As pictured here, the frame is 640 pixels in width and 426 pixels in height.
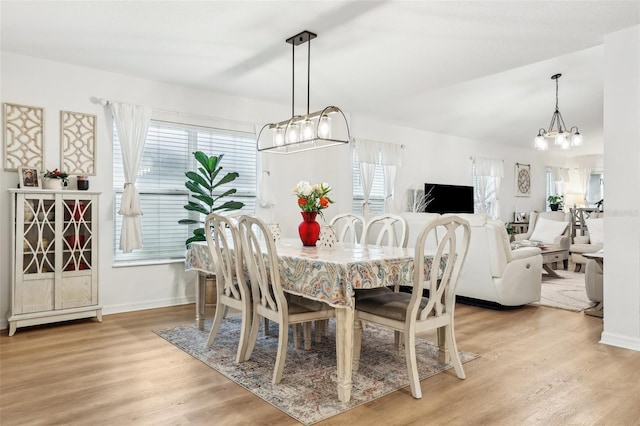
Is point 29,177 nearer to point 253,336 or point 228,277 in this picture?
point 228,277

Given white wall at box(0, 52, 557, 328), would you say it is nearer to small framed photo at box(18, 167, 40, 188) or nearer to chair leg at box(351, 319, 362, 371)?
small framed photo at box(18, 167, 40, 188)

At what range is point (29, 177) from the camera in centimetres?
384

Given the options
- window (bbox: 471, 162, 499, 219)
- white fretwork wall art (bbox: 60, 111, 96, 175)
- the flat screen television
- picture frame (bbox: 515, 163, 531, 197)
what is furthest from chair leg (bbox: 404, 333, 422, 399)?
picture frame (bbox: 515, 163, 531, 197)

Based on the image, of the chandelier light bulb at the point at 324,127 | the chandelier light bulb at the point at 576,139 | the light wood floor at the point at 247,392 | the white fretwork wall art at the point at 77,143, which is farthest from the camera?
the chandelier light bulb at the point at 576,139

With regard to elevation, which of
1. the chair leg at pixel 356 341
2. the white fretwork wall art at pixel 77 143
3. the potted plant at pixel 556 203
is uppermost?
the white fretwork wall art at pixel 77 143

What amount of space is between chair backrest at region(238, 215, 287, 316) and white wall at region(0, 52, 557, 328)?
209cm

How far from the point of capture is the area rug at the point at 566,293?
15.5ft

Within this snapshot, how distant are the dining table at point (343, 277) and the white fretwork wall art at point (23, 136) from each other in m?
2.60

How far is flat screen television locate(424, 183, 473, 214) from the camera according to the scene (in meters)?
7.62

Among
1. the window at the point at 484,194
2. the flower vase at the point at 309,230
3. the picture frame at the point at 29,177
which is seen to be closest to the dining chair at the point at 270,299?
the flower vase at the point at 309,230

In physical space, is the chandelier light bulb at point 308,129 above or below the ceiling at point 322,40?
below

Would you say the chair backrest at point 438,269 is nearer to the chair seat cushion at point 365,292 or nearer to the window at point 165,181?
the chair seat cushion at point 365,292

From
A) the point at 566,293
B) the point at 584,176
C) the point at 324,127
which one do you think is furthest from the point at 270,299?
the point at 584,176

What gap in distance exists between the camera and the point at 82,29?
133 inches
